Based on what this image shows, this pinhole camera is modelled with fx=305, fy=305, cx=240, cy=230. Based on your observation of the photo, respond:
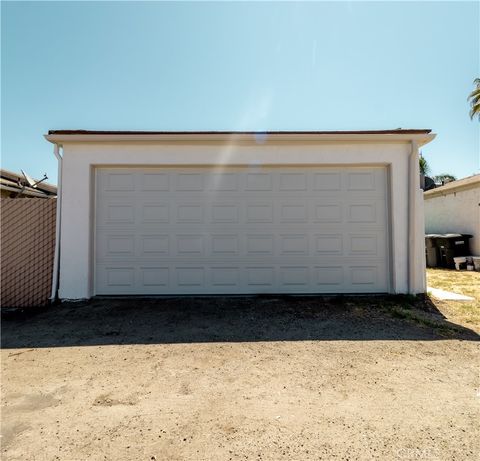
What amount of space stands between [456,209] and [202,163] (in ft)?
40.2

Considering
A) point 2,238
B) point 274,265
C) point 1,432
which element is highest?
point 2,238

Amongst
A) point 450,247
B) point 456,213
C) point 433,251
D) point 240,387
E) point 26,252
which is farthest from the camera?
point 456,213

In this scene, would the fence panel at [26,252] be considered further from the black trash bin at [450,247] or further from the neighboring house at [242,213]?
the black trash bin at [450,247]

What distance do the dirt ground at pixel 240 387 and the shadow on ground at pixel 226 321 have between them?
0.12 ft

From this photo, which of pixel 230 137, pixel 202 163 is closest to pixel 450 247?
pixel 230 137

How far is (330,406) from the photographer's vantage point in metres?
2.46

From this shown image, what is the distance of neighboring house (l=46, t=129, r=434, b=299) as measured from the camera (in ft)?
20.1

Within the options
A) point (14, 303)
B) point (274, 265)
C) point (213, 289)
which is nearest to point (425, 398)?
point (274, 265)

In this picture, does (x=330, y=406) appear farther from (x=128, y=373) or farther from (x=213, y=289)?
(x=213, y=289)

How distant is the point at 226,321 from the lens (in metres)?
4.72

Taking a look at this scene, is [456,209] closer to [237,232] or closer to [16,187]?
[237,232]

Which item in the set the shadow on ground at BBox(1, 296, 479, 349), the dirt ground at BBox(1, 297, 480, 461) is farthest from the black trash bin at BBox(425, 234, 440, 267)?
the dirt ground at BBox(1, 297, 480, 461)

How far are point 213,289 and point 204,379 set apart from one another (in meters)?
3.25

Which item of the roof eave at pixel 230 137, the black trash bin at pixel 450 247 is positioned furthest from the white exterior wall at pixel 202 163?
the black trash bin at pixel 450 247
